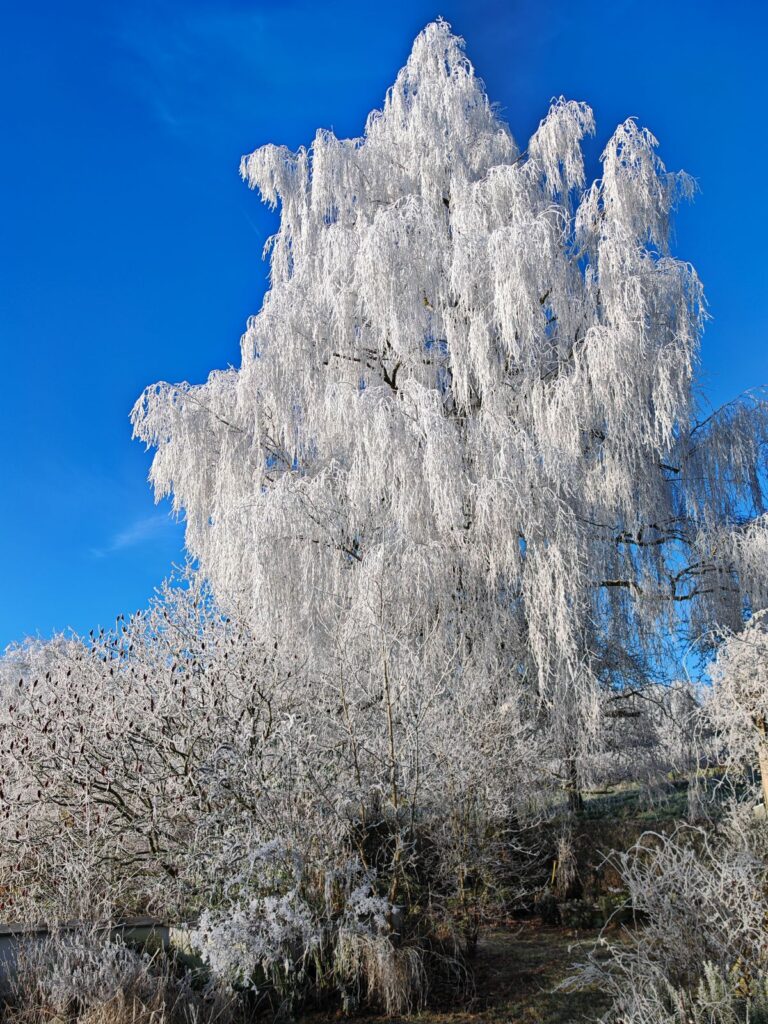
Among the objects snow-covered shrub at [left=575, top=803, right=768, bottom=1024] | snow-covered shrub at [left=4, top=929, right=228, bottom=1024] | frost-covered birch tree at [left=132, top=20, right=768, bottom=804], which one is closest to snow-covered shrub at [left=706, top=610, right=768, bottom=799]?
snow-covered shrub at [left=575, top=803, right=768, bottom=1024]

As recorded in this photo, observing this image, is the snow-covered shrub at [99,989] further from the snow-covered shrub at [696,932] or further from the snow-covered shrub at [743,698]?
the snow-covered shrub at [743,698]

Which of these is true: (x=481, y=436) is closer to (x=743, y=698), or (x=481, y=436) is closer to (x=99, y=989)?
(x=743, y=698)

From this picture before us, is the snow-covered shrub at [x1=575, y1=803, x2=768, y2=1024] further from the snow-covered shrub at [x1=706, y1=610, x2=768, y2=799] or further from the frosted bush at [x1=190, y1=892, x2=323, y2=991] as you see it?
the frosted bush at [x1=190, y1=892, x2=323, y2=991]

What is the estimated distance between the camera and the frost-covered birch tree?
8.53 metres

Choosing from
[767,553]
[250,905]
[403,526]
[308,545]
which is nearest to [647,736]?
[767,553]

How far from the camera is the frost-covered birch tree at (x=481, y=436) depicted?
8531mm

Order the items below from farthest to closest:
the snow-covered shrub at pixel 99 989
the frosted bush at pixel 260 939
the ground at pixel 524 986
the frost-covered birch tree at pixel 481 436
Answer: the frost-covered birch tree at pixel 481 436, the ground at pixel 524 986, the frosted bush at pixel 260 939, the snow-covered shrub at pixel 99 989

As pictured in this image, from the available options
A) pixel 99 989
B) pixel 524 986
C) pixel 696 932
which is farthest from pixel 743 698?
pixel 99 989

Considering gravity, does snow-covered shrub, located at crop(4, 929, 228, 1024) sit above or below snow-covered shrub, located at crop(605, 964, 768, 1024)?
above

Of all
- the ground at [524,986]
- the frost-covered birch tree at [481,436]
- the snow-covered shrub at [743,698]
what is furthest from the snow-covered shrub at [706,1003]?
the frost-covered birch tree at [481,436]

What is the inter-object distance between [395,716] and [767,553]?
501cm

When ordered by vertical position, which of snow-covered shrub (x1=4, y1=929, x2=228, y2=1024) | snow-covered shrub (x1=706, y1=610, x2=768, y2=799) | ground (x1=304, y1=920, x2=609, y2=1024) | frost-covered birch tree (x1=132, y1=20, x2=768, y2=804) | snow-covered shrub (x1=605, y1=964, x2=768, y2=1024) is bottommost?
ground (x1=304, y1=920, x2=609, y2=1024)

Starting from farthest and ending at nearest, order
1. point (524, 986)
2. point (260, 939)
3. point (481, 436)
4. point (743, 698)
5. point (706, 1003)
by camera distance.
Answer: point (481, 436)
point (524, 986)
point (743, 698)
point (260, 939)
point (706, 1003)

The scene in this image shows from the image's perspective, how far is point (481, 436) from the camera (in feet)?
30.9
